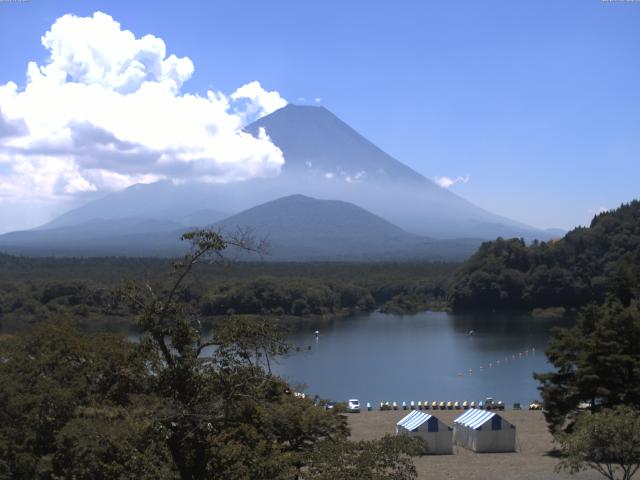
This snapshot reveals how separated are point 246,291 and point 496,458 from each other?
111 feet

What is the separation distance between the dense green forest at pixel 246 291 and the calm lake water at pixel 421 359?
4089 millimetres

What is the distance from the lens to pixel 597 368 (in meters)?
13.9

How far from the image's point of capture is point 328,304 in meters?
49.8

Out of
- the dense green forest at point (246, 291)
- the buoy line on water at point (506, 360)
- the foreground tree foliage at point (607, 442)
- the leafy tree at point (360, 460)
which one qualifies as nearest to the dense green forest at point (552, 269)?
the dense green forest at point (246, 291)

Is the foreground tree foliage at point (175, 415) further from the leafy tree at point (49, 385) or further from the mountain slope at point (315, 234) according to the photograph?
the mountain slope at point (315, 234)

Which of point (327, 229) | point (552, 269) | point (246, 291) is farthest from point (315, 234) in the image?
point (246, 291)

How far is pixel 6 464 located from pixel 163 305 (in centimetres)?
308

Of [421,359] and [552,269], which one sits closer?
[421,359]

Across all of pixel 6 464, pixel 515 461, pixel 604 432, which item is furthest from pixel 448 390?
pixel 6 464

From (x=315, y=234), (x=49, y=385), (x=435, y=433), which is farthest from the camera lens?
(x=315, y=234)

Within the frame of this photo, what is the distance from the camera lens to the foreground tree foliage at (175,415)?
605 centimetres

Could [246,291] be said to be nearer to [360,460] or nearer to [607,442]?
[607,442]

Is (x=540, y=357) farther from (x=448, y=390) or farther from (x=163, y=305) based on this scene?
(x=163, y=305)

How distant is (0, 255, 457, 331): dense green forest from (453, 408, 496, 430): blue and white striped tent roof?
20294 millimetres
